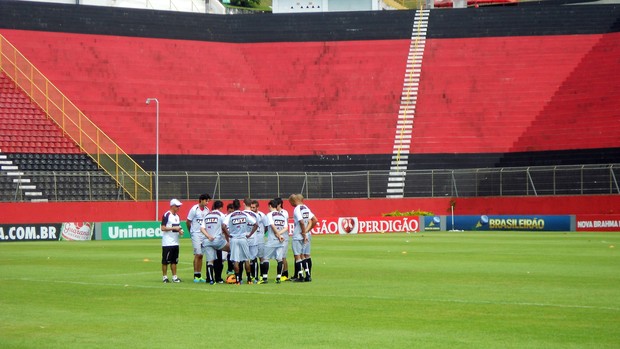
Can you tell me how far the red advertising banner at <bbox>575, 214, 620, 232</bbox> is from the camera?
54.4m

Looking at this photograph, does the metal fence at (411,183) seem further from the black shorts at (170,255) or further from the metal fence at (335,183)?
the black shorts at (170,255)

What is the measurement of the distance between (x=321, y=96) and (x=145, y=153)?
14372mm

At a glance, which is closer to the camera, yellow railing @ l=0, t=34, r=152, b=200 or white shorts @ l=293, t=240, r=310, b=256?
white shorts @ l=293, t=240, r=310, b=256

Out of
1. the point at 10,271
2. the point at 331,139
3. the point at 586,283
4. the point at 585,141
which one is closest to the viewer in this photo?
the point at 586,283

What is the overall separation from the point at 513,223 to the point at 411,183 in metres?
7.38

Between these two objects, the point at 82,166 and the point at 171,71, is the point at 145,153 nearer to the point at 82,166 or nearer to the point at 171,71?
the point at 82,166

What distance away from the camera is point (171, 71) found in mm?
69438

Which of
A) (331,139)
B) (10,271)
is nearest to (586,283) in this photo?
(10,271)

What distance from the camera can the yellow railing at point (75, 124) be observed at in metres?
56.1

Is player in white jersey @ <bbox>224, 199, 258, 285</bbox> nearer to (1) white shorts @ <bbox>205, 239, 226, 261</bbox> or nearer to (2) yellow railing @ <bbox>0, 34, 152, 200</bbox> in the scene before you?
(1) white shorts @ <bbox>205, 239, 226, 261</bbox>

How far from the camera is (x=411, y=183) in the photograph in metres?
61.9

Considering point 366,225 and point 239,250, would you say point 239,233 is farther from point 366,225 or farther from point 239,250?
point 366,225

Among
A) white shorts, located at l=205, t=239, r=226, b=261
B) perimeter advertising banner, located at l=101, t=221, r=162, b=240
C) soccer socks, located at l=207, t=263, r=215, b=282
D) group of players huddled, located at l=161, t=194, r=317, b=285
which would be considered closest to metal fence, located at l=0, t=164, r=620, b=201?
perimeter advertising banner, located at l=101, t=221, r=162, b=240

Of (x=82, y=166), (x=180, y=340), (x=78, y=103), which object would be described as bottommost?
(x=180, y=340)
